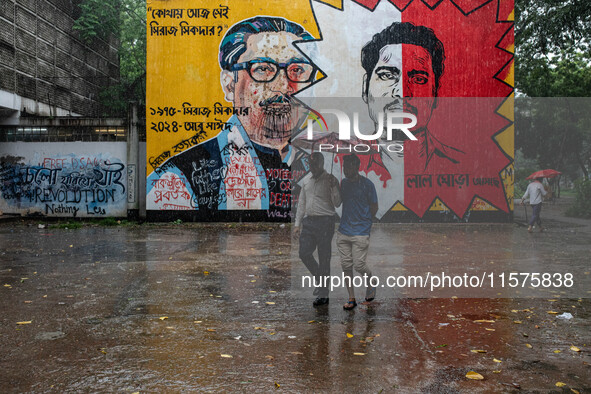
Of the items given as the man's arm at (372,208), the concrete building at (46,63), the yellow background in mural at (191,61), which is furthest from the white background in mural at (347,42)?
the man's arm at (372,208)

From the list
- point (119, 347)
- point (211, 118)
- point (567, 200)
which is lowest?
point (119, 347)

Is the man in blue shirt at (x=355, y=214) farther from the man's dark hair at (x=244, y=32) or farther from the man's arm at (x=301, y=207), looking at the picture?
the man's dark hair at (x=244, y=32)

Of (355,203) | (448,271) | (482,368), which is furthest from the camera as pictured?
(448,271)

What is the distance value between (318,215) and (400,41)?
12043mm

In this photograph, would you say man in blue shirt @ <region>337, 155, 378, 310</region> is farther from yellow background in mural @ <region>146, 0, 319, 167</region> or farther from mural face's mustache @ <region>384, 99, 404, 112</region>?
yellow background in mural @ <region>146, 0, 319, 167</region>

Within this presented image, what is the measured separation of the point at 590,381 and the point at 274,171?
42.5 feet

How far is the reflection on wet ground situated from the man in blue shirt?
0.61 m

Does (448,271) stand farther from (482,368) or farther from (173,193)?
(173,193)

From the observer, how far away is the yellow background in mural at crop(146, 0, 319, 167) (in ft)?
52.7

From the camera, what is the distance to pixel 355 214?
566cm

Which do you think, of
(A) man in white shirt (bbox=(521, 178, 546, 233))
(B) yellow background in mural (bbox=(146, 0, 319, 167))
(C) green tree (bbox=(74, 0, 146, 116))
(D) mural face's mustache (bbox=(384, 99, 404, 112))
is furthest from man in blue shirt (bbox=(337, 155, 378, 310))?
(C) green tree (bbox=(74, 0, 146, 116))

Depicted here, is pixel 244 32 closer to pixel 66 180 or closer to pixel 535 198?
pixel 66 180

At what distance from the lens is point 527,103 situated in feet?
49.9

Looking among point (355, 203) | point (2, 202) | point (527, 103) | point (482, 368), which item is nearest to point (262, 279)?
point (355, 203)
